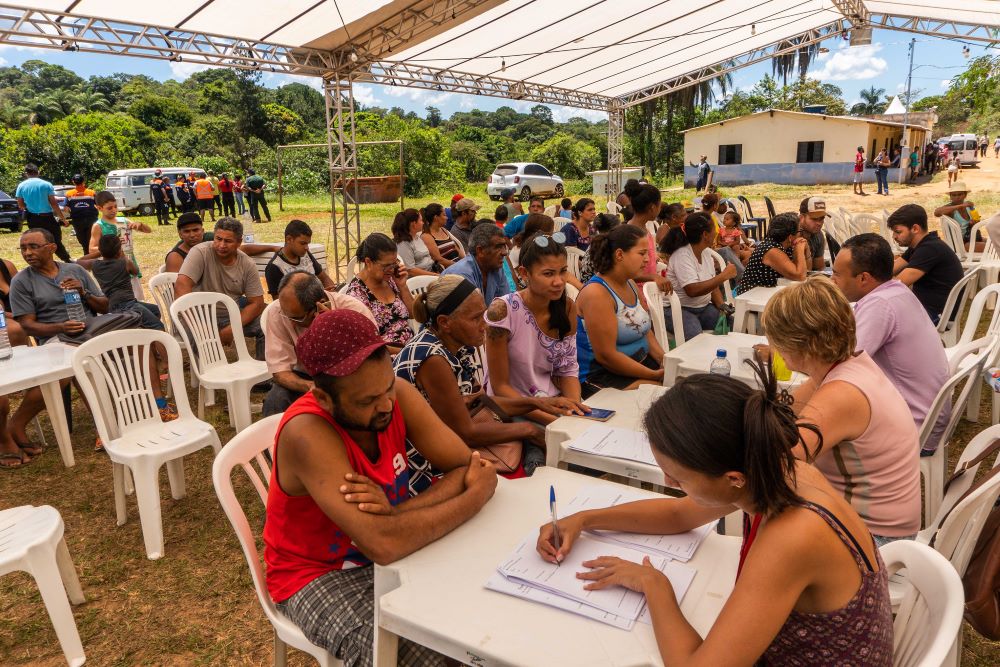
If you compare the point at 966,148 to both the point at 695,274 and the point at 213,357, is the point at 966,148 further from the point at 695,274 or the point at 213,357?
the point at 213,357

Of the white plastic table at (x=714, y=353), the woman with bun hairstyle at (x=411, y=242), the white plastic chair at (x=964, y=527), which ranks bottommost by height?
the white plastic chair at (x=964, y=527)

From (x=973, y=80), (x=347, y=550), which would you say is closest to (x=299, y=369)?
(x=347, y=550)

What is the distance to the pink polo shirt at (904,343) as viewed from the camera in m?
2.75

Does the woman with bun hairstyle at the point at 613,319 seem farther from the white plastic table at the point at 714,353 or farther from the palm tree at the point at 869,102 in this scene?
the palm tree at the point at 869,102

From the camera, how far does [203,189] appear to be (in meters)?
18.4

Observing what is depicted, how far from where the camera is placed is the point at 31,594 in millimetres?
3006

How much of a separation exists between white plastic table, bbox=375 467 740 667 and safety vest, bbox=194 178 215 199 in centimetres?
1916

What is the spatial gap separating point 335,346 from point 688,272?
3948 millimetres

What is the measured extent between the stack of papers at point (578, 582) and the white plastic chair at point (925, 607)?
46 cm

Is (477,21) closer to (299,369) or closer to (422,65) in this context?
(422,65)

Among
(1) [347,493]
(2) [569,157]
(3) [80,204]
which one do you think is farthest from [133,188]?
(1) [347,493]

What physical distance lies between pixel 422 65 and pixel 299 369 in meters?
7.61

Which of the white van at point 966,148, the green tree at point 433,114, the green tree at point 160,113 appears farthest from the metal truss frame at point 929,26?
the green tree at point 433,114

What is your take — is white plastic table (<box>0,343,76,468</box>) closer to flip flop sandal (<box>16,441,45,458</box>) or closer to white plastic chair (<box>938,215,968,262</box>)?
flip flop sandal (<box>16,441,45,458</box>)
